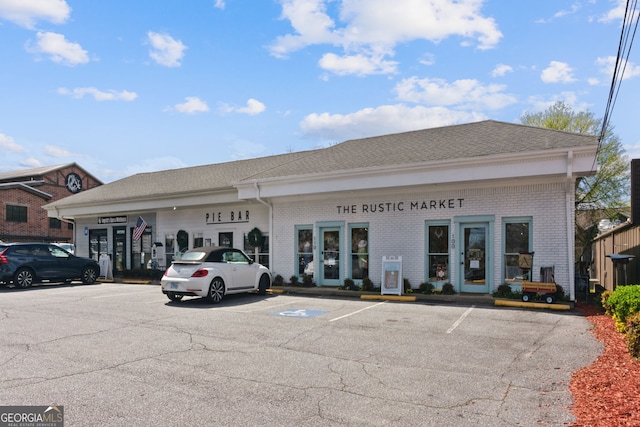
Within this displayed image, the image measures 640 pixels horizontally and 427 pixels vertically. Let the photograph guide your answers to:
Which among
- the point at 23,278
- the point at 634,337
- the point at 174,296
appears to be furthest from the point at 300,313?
the point at 23,278

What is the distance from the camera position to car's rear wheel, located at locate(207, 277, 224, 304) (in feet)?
41.9

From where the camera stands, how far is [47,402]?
5.05 meters

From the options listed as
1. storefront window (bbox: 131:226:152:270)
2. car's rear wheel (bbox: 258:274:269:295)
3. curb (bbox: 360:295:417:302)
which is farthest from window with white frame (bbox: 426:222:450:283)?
storefront window (bbox: 131:226:152:270)

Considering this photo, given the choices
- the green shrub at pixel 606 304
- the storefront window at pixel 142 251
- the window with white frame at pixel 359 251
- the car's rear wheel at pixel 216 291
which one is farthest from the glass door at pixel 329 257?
the storefront window at pixel 142 251

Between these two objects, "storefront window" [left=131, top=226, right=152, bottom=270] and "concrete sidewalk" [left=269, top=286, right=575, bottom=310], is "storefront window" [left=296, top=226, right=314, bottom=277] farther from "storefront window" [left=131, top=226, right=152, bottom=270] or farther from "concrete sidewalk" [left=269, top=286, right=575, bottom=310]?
"storefront window" [left=131, top=226, right=152, bottom=270]

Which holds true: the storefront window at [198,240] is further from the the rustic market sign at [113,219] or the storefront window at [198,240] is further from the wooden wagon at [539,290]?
the wooden wagon at [539,290]

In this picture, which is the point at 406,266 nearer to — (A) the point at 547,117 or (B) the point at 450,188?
(B) the point at 450,188

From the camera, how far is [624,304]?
8.53 meters

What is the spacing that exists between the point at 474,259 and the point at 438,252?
1.09m

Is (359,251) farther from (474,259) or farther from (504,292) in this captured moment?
(504,292)

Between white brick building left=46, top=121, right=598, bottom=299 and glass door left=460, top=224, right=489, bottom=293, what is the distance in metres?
0.03

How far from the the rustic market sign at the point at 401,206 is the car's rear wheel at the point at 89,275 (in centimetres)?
1139

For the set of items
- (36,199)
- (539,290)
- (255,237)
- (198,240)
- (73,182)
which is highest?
(73,182)

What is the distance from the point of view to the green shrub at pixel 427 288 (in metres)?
14.0
